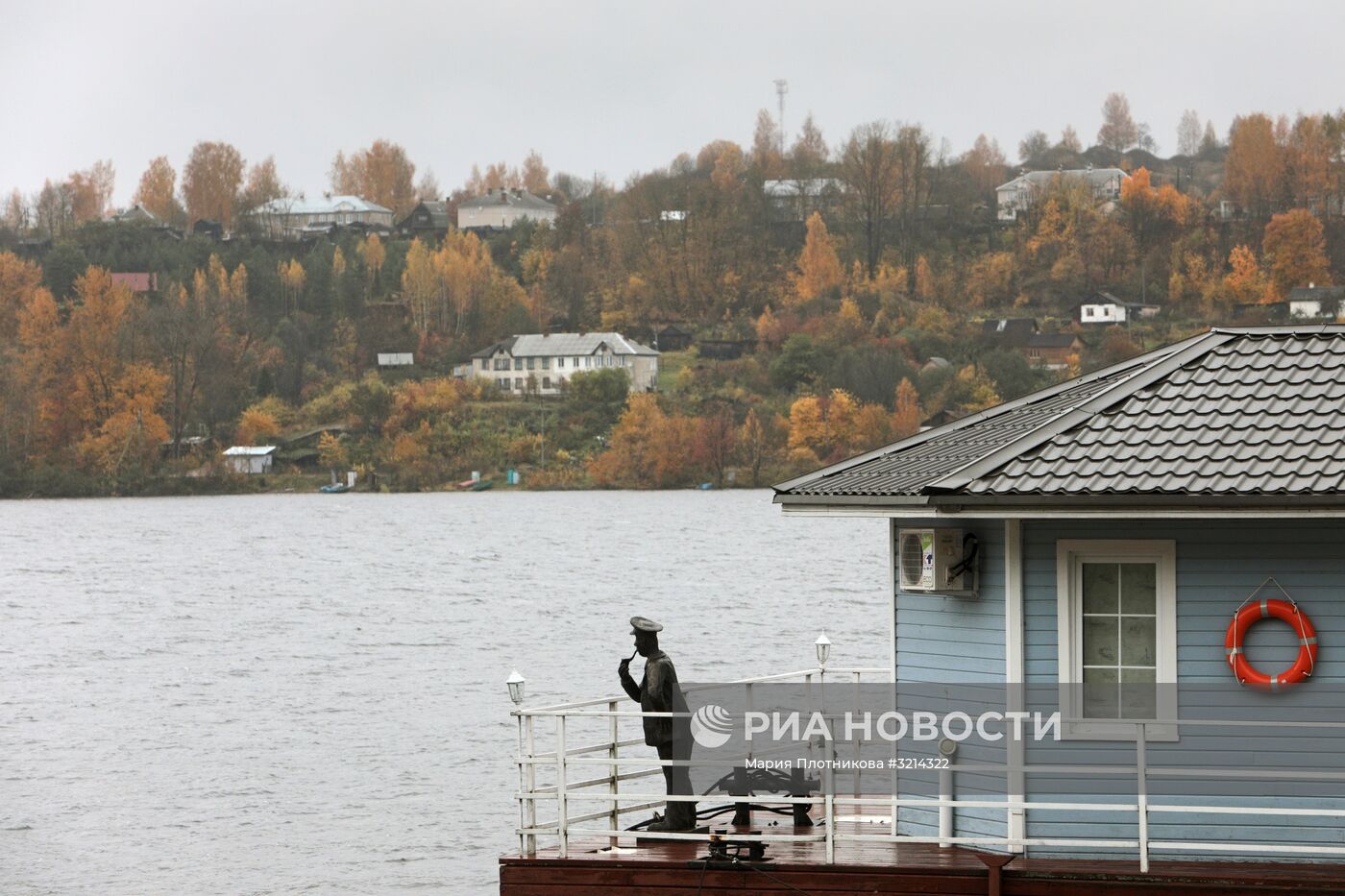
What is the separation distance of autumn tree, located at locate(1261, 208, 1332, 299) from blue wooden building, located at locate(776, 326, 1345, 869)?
173m

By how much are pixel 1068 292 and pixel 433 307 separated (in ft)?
208

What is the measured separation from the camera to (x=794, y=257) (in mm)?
195250

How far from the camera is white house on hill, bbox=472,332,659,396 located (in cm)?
17000

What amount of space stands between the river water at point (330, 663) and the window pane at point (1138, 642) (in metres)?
15.2

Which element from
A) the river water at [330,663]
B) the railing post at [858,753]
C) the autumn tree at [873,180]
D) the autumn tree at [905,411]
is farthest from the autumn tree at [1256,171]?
the railing post at [858,753]

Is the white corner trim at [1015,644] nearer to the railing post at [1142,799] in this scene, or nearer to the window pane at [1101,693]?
the window pane at [1101,693]

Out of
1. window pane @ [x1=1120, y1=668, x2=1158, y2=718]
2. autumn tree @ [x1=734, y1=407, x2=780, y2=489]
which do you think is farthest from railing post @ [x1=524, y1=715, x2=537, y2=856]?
autumn tree @ [x1=734, y1=407, x2=780, y2=489]

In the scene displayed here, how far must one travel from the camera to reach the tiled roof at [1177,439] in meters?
12.0

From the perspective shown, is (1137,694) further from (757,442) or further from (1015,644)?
(757,442)

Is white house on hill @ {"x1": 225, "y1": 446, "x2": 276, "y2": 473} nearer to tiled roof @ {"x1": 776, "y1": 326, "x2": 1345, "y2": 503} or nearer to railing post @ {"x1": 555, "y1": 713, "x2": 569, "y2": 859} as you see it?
railing post @ {"x1": 555, "y1": 713, "x2": 569, "y2": 859}

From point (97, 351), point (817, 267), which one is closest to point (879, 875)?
point (97, 351)

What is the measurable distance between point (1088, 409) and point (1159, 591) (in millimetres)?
1446

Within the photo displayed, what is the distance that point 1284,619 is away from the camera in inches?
478

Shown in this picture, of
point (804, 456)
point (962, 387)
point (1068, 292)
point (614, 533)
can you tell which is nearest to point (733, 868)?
point (614, 533)
